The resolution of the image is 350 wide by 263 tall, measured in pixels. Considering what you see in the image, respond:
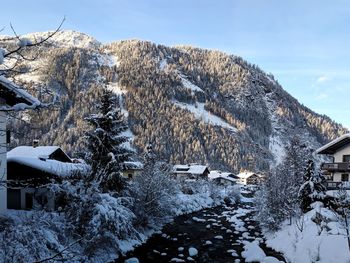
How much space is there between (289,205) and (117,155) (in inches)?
620

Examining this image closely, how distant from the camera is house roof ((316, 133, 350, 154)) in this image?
38406 mm

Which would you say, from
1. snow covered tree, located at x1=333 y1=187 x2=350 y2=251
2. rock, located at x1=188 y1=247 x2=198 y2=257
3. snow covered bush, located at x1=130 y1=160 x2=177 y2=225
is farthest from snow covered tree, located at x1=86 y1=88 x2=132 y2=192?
snow covered tree, located at x1=333 y1=187 x2=350 y2=251

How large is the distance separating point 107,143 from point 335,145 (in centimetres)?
2638

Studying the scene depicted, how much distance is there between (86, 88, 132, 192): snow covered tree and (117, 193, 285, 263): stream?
5.67 metres

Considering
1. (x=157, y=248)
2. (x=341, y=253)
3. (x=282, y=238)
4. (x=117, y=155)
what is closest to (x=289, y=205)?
(x=282, y=238)

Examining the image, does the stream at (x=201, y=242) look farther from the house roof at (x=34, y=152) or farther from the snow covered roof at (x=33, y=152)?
the snow covered roof at (x=33, y=152)

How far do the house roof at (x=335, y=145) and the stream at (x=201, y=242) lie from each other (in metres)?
11.5

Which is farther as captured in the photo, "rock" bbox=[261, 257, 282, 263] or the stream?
the stream

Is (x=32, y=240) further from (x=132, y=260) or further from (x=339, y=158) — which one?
(x=339, y=158)

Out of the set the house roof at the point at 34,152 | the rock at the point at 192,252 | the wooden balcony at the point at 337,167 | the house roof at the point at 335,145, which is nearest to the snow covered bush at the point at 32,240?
the rock at the point at 192,252

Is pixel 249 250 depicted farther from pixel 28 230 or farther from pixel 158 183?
pixel 28 230

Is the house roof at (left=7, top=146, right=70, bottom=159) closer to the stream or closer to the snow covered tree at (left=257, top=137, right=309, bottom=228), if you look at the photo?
the stream

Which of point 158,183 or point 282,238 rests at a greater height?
point 158,183

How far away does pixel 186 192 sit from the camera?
60.7 m
